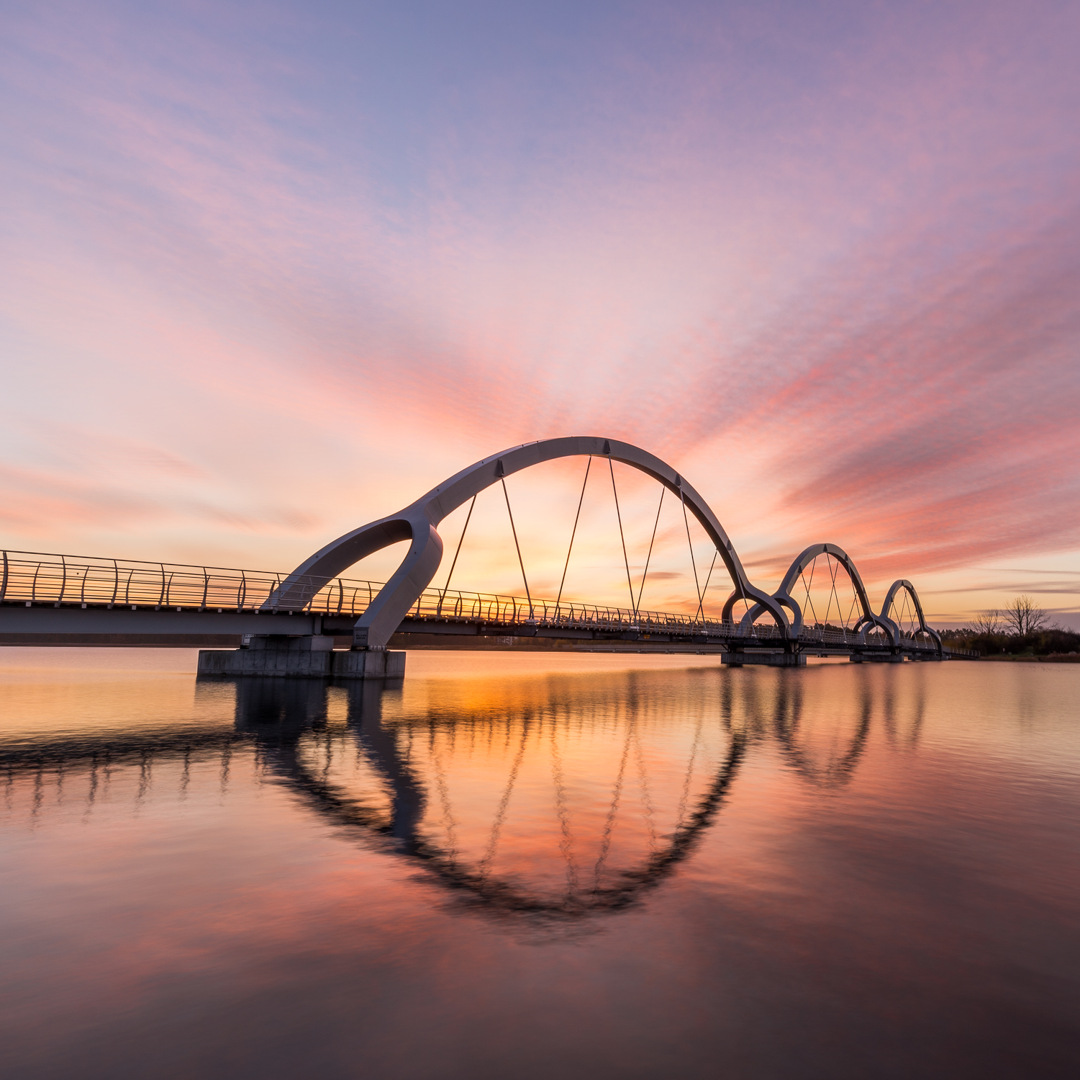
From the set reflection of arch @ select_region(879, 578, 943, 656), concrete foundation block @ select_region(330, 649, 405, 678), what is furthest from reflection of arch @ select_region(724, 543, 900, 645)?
concrete foundation block @ select_region(330, 649, 405, 678)

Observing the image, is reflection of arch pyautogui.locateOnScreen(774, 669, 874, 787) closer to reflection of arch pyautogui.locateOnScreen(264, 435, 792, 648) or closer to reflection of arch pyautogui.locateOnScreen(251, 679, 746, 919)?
reflection of arch pyautogui.locateOnScreen(251, 679, 746, 919)

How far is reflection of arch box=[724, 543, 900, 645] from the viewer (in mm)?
88125

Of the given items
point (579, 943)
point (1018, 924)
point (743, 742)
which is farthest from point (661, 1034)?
point (743, 742)

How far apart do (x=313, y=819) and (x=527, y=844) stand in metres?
3.02

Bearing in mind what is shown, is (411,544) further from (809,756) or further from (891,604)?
(891,604)

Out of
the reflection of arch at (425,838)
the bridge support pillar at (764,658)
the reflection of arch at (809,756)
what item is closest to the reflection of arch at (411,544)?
the reflection of arch at (425,838)

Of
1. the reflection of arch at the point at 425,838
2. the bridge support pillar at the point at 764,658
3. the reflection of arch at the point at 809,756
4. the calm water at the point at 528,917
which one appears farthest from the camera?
the bridge support pillar at the point at 764,658

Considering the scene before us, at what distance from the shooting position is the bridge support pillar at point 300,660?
35.7 meters

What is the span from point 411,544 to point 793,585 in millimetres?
67383

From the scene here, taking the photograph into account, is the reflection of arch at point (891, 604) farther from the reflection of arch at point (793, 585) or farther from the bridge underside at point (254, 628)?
the bridge underside at point (254, 628)

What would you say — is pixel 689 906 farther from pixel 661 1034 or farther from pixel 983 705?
pixel 983 705

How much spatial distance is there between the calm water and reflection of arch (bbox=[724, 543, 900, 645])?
247 feet

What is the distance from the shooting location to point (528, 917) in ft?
20.8

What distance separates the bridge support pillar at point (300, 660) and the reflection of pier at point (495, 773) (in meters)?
8.99
